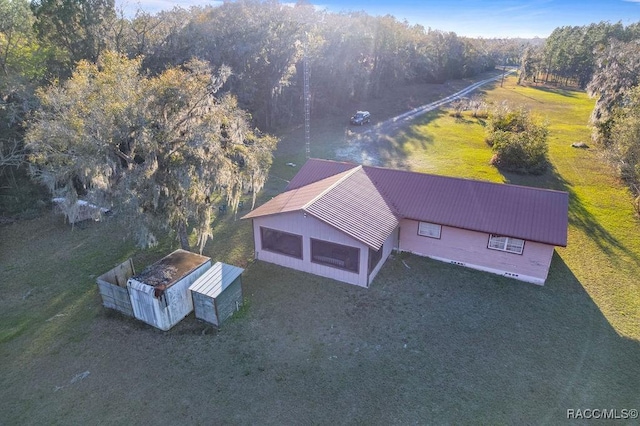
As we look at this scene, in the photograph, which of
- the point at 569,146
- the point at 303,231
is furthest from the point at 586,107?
the point at 303,231

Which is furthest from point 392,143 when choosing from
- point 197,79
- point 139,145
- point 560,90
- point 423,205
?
point 560,90

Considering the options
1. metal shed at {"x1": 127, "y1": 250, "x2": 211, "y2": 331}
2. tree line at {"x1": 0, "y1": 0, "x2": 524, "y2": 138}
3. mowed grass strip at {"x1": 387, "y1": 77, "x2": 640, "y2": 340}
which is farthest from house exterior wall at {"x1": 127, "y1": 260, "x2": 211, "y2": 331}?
tree line at {"x1": 0, "y1": 0, "x2": 524, "y2": 138}

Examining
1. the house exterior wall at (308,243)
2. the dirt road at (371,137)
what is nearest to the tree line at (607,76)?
the dirt road at (371,137)

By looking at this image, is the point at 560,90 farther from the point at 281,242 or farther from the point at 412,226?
the point at 281,242

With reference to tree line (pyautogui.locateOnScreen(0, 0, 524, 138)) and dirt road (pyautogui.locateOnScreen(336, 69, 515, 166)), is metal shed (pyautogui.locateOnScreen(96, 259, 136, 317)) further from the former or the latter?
dirt road (pyautogui.locateOnScreen(336, 69, 515, 166))

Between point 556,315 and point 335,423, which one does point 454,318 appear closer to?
point 556,315

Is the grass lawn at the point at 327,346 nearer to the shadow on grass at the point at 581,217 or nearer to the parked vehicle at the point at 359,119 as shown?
the shadow on grass at the point at 581,217
